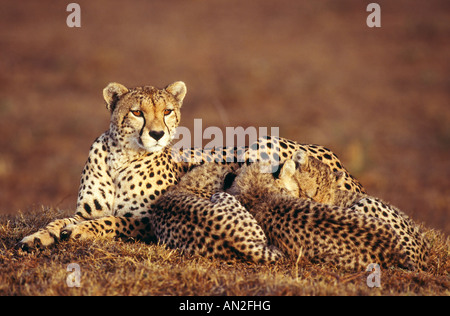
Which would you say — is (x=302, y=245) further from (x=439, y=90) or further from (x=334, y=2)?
(x=334, y=2)

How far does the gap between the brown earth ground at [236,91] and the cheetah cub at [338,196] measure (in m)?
0.35

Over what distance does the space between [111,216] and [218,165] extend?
1.12m

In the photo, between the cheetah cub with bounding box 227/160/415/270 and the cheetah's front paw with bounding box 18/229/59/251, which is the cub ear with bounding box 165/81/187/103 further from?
the cheetah's front paw with bounding box 18/229/59/251

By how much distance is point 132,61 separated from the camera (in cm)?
1873

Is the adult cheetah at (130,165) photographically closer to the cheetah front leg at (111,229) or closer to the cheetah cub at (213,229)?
the cheetah front leg at (111,229)

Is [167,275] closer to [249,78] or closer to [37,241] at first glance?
[37,241]

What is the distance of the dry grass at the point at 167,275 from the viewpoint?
11.3ft

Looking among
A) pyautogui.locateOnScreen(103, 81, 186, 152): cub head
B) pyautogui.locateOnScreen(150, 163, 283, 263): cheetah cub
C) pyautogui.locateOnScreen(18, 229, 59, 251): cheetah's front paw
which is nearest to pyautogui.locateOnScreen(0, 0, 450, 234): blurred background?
pyautogui.locateOnScreen(103, 81, 186, 152): cub head

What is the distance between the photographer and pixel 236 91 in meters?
16.2

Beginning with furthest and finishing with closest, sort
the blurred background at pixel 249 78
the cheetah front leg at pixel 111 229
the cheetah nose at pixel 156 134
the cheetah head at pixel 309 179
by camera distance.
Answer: the blurred background at pixel 249 78 → the cheetah head at pixel 309 179 → the cheetah nose at pixel 156 134 → the cheetah front leg at pixel 111 229

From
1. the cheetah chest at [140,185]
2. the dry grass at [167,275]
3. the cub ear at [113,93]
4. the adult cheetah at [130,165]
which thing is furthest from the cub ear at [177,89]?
the dry grass at [167,275]

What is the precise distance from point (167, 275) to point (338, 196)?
2.03 metres

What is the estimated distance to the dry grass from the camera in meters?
3.43
